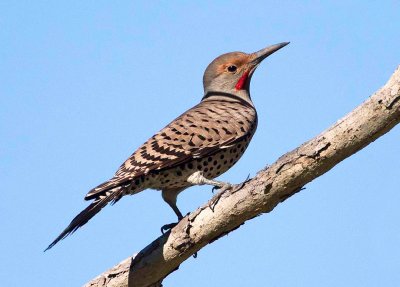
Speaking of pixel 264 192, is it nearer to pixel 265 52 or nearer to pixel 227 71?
pixel 227 71

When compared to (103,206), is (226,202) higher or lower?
lower

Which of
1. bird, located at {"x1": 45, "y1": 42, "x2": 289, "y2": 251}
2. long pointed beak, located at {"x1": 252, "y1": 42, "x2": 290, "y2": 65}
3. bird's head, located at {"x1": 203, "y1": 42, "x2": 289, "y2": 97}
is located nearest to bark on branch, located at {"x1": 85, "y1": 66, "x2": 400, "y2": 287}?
bird, located at {"x1": 45, "y1": 42, "x2": 289, "y2": 251}

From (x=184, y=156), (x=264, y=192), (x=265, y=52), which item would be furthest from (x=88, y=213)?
(x=265, y=52)

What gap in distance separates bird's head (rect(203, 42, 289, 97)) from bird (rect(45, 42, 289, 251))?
24.2 inches

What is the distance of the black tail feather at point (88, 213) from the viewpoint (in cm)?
628

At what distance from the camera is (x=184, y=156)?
736cm

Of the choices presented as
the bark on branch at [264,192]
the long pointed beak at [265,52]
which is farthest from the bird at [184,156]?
the long pointed beak at [265,52]

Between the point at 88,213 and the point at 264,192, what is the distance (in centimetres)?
159

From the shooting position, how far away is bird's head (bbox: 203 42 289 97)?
9.74 m

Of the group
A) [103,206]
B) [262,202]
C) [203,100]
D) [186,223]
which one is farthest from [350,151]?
[203,100]

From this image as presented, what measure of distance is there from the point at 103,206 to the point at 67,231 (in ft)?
1.48

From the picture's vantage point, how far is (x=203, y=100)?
31.8ft

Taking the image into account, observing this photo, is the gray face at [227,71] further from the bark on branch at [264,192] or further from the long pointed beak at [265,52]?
the bark on branch at [264,192]

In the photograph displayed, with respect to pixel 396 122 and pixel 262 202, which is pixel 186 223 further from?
pixel 396 122
